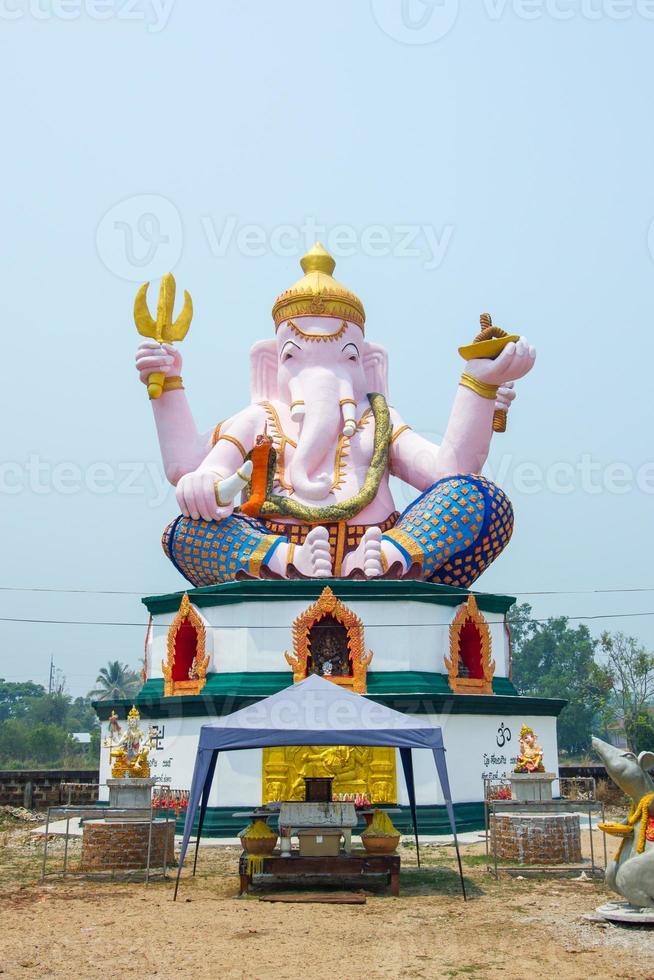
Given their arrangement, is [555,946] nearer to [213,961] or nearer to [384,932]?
[384,932]

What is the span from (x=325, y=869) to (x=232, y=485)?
26.7 feet

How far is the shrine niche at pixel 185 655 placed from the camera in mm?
17188

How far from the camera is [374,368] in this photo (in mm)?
20172

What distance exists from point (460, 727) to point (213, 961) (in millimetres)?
9517

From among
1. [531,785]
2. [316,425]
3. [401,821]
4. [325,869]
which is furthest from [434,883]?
[316,425]

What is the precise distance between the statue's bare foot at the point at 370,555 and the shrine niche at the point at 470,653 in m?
1.80

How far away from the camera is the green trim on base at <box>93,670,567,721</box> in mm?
16125

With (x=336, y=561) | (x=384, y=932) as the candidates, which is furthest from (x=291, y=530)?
(x=384, y=932)

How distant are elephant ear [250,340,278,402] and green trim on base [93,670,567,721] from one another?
19.5 feet

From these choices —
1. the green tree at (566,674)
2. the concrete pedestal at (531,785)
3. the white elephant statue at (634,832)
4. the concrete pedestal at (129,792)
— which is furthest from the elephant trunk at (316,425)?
the green tree at (566,674)

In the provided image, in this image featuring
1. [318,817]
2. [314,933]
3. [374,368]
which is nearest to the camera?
[314,933]

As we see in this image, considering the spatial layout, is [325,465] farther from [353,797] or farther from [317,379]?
[353,797]

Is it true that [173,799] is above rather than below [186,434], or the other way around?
below

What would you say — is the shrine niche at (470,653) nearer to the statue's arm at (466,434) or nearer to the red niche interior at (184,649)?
the statue's arm at (466,434)
